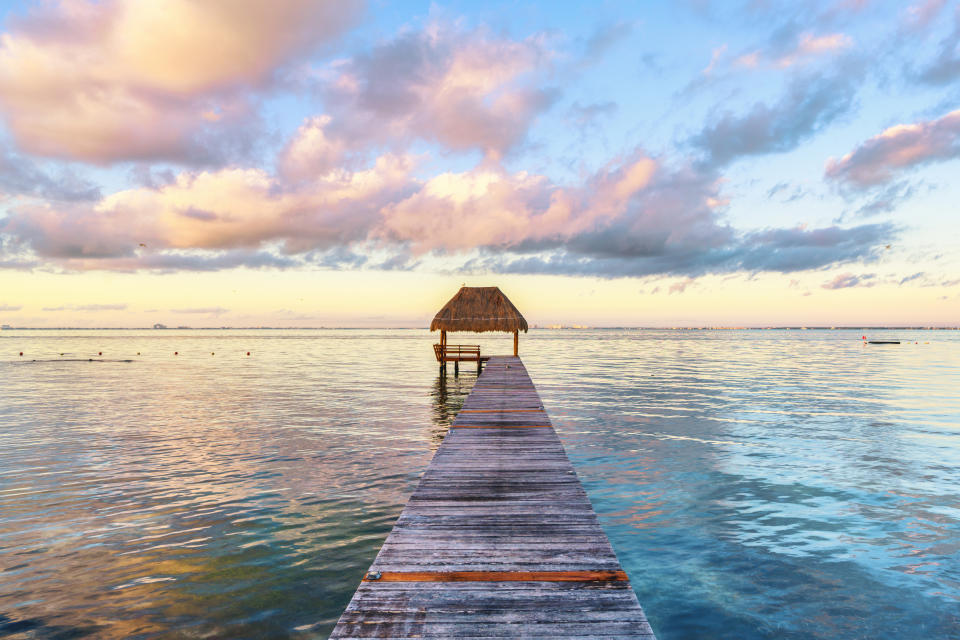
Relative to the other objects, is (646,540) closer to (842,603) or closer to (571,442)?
(842,603)

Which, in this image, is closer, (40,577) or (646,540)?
(40,577)

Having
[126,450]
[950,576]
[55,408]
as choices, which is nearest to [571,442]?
[950,576]

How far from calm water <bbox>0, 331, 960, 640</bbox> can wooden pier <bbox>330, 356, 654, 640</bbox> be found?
1.50 meters

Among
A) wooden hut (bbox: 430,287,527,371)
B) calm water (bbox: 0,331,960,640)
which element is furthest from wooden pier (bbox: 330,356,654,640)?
wooden hut (bbox: 430,287,527,371)

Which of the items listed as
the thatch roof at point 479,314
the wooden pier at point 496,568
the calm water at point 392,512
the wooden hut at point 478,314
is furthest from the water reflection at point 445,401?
the wooden pier at point 496,568

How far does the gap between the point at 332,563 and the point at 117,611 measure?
2628mm

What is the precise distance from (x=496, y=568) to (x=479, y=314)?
2974 centimetres

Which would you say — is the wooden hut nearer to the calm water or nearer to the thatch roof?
the thatch roof

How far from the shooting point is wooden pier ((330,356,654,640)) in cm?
406

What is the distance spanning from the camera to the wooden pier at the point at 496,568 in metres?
4.06

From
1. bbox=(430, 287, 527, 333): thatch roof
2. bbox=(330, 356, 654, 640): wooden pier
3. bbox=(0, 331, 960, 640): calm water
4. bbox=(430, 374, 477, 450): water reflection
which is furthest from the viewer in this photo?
bbox=(430, 287, 527, 333): thatch roof

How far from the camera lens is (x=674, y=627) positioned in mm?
6227

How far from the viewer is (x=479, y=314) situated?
3469cm

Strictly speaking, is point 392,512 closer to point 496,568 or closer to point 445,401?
point 496,568
